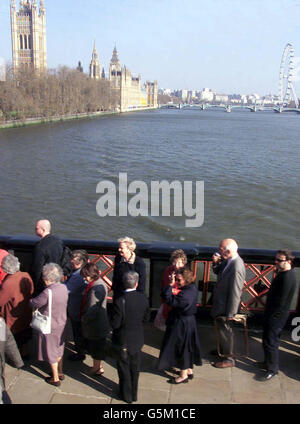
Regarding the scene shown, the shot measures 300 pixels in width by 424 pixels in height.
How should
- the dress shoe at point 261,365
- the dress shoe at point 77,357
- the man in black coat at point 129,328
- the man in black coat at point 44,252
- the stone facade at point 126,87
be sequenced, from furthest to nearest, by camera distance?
the stone facade at point 126,87, the man in black coat at point 44,252, the dress shoe at point 77,357, the dress shoe at point 261,365, the man in black coat at point 129,328

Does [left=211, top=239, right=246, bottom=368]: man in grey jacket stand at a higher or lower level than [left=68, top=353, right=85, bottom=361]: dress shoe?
higher

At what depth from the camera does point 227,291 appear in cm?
388

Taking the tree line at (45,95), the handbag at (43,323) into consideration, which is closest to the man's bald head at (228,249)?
the handbag at (43,323)

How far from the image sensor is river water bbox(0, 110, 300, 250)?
48.3ft

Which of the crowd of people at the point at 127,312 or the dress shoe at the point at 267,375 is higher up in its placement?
the crowd of people at the point at 127,312

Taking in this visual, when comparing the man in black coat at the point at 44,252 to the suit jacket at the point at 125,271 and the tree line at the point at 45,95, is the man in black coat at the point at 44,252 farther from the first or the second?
the tree line at the point at 45,95

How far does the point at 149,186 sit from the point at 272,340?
18546 mm

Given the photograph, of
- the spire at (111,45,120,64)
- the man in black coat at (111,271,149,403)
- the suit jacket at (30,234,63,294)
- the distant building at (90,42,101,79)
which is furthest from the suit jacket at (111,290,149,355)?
the spire at (111,45,120,64)

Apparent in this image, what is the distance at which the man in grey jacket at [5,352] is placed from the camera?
10.6 feet

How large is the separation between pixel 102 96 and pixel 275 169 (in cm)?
7504

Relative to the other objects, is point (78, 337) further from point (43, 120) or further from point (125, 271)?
point (43, 120)

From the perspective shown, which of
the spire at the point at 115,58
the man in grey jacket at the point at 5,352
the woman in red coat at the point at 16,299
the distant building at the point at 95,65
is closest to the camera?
the man in grey jacket at the point at 5,352

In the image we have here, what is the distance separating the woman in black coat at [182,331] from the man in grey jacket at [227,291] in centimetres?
39

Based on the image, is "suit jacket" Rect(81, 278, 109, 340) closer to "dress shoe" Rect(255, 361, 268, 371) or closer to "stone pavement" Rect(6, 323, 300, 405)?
"stone pavement" Rect(6, 323, 300, 405)
